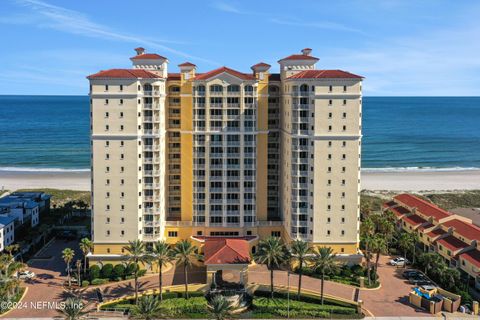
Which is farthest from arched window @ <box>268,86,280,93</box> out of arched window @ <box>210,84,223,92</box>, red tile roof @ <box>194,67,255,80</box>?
arched window @ <box>210,84,223,92</box>

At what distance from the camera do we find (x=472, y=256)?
207ft

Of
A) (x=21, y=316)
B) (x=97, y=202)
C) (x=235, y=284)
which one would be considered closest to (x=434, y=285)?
(x=235, y=284)

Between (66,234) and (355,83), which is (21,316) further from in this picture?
(355,83)

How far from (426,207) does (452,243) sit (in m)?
14.4

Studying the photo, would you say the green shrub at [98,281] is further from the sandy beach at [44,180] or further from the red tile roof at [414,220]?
the sandy beach at [44,180]

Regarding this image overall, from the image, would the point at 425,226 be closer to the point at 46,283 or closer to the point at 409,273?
the point at 409,273

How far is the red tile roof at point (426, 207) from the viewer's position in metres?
76.7

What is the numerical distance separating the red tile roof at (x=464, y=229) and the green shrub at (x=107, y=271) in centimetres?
4858

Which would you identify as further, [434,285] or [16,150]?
[16,150]

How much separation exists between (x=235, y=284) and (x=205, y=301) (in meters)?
5.01

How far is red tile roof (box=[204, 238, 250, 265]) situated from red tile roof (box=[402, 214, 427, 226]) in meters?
31.1

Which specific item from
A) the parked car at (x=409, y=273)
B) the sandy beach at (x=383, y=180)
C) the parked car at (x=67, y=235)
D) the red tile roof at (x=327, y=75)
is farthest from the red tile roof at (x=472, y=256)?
the parked car at (x=67, y=235)

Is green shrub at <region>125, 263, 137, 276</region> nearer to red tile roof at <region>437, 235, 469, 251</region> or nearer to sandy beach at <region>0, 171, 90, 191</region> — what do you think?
red tile roof at <region>437, 235, 469, 251</region>

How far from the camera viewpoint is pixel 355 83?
6438cm
